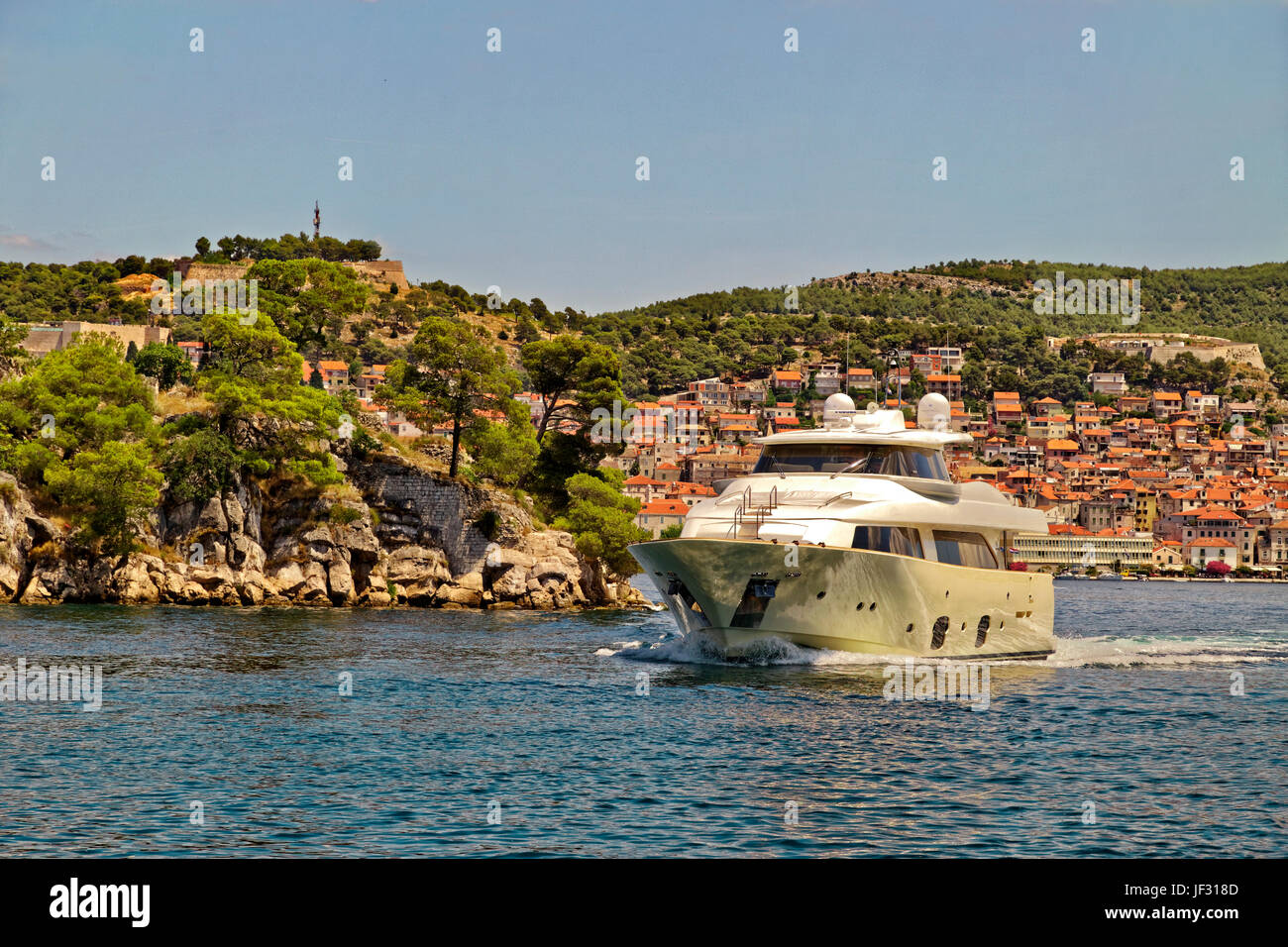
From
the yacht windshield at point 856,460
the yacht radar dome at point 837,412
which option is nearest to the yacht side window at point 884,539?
the yacht windshield at point 856,460

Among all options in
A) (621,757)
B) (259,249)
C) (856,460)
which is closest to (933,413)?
(856,460)

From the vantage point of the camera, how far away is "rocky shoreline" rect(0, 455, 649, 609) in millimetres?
53469

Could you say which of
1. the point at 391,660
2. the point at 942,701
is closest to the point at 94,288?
the point at 391,660

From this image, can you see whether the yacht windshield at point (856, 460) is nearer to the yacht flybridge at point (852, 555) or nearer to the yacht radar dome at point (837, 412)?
the yacht flybridge at point (852, 555)

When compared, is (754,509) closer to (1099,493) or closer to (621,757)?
(621,757)

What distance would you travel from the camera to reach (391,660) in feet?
112

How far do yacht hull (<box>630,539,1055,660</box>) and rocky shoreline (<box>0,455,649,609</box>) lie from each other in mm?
26954

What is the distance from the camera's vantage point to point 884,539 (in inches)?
1254

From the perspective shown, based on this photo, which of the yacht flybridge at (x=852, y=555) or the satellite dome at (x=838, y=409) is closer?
the yacht flybridge at (x=852, y=555)

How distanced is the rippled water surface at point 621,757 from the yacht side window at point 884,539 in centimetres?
272

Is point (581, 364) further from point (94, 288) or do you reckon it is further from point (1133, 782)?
point (94, 288)

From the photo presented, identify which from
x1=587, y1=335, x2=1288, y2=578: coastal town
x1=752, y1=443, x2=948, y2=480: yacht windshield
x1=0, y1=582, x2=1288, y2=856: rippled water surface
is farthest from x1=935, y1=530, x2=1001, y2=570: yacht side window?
x1=587, y1=335, x2=1288, y2=578: coastal town

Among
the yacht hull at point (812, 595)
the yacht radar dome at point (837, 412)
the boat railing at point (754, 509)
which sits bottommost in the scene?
the yacht hull at point (812, 595)

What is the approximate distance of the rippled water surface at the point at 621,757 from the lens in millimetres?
15203
